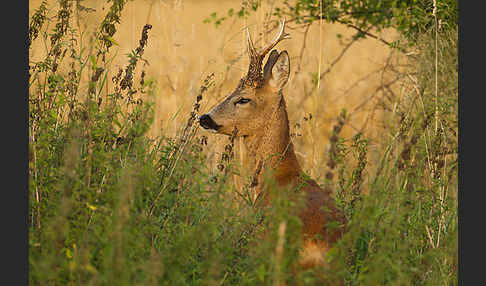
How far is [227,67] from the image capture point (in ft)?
18.0

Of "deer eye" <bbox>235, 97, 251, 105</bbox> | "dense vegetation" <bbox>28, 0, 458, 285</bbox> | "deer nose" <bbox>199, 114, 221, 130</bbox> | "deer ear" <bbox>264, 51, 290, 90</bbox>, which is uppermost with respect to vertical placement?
"deer ear" <bbox>264, 51, 290, 90</bbox>

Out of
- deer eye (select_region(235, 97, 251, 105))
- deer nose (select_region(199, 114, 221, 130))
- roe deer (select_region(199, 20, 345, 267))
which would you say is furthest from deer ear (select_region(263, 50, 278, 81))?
deer nose (select_region(199, 114, 221, 130))

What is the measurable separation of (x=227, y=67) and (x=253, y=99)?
1.49 feet

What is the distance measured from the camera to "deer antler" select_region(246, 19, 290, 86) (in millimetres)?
5016

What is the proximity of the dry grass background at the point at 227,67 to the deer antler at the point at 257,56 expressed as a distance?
0.71ft

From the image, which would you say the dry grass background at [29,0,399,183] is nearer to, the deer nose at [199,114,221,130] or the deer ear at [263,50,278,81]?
the deer nose at [199,114,221,130]

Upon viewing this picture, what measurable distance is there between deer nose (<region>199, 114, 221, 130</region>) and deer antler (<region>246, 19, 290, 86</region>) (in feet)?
1.61

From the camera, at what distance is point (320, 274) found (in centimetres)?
321

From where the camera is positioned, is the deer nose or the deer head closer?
the deer nose

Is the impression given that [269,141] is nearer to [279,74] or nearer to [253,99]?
[253,99]

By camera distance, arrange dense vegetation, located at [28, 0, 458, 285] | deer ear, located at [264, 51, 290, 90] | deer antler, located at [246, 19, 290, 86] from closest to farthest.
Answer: dense vegetation, located at [28, 0, 458, 285], deer antler, located at [246, 19, 290, 86], deer ear, located at [264, 51, 290, 90]

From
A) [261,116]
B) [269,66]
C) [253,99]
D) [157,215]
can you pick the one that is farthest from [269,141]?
[157,215]

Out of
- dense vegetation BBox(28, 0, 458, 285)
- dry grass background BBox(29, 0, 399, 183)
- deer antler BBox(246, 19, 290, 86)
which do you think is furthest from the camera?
dry grass background BBox(29, 0, 399, 183)

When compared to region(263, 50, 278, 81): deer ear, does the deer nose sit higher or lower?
lower
